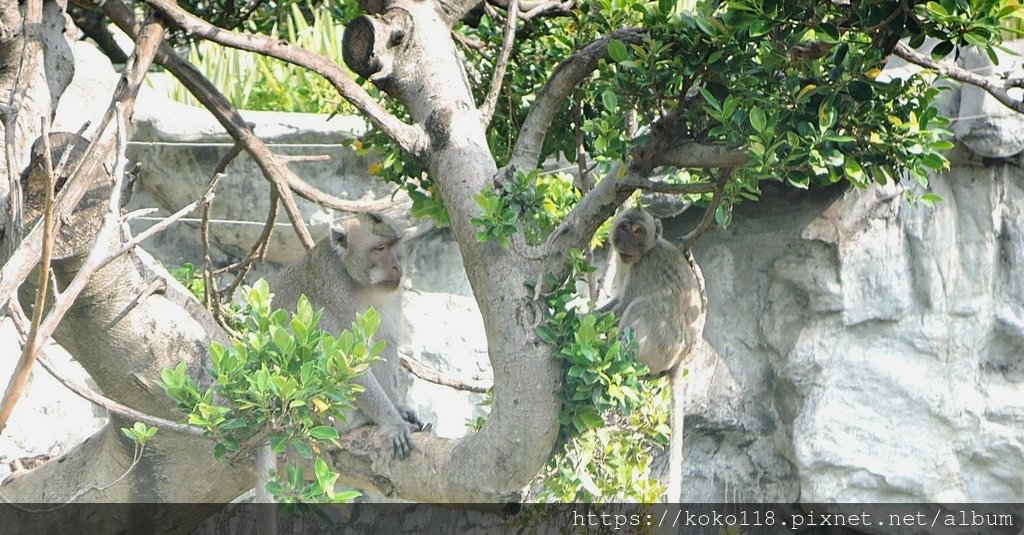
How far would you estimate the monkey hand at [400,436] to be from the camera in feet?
12.7

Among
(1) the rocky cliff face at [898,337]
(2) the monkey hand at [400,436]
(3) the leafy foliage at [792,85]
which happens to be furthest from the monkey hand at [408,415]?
(1) the rocky cliff face at [898,337]

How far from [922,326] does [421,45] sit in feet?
16.0

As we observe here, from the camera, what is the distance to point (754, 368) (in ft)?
26.2

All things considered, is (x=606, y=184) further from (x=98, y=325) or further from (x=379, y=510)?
(x=379, y=510)

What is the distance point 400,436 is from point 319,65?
1419 mm

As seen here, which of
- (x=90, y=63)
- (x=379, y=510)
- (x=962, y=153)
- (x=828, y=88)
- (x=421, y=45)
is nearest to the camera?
(x=828, y=88)

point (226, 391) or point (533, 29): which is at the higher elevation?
point (533, 29)

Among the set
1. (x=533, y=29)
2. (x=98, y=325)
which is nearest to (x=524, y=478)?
(x=98, y=325)

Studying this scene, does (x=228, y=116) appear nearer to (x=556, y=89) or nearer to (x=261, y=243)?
(x=261, y=243)

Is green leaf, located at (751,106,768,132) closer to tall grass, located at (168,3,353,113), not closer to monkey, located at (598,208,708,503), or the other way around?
monkey, located at (598,208,708,503)

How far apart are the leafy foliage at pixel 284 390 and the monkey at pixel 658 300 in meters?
1.96

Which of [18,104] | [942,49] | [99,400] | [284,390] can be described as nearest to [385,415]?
[284,390]

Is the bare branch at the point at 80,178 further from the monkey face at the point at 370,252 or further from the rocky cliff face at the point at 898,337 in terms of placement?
the rocky cliff face at the point at 898,337

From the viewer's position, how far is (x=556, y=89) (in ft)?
12.6
